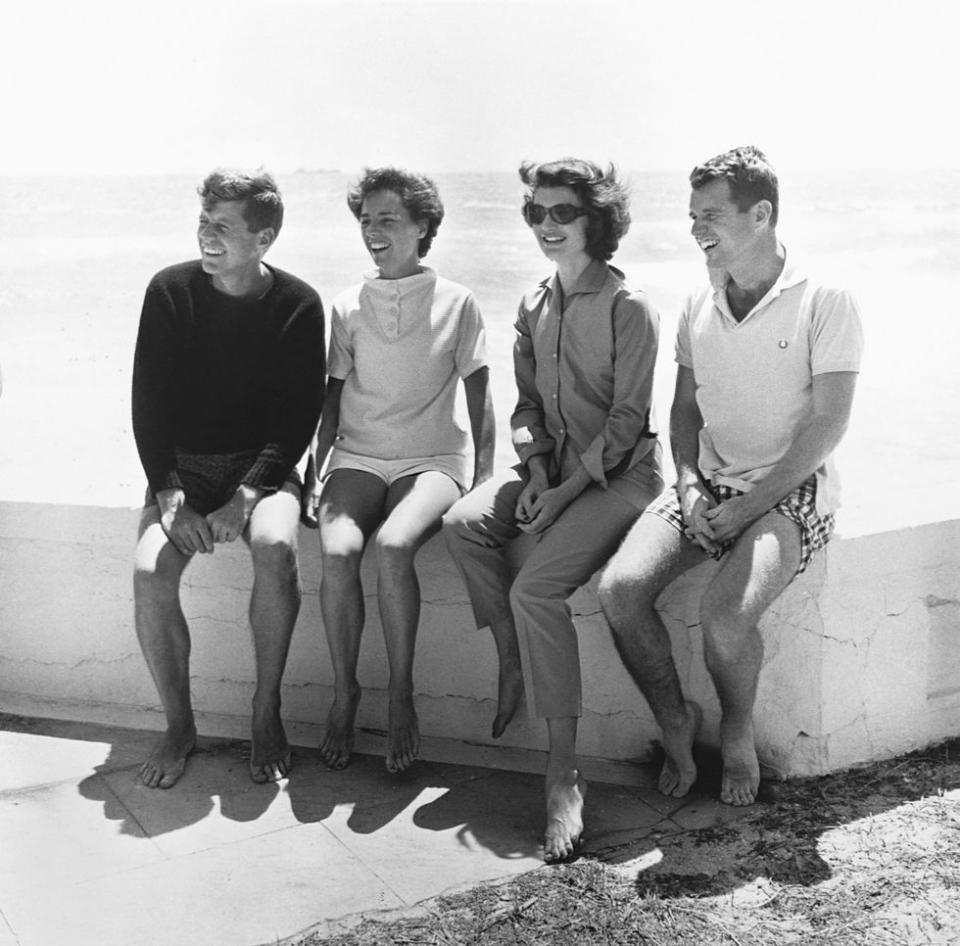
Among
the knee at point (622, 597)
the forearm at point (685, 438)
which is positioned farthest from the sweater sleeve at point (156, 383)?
the forearm at point (685, 438)

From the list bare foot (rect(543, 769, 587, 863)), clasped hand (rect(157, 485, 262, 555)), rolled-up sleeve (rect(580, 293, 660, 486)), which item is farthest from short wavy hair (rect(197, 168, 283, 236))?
bare foot (rect(543, 769, 587, 863))

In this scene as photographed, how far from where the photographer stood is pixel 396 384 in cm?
340

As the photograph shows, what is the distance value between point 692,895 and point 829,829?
1.48 feet

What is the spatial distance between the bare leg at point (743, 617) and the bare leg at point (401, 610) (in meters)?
0.77

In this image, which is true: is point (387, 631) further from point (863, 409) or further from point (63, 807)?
point (863, 409)

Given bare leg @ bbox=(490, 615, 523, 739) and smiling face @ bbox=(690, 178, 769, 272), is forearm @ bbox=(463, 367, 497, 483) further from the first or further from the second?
smiling face @ bbox=(690, 178, 769, 272)

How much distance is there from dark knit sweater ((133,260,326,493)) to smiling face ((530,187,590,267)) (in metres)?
0.66

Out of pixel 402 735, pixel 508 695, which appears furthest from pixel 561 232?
pixel 402 735

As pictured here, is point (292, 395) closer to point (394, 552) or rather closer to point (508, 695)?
point (394, 552)

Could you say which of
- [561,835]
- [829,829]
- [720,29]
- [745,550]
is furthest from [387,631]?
[720,29]

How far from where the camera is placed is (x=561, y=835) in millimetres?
2721

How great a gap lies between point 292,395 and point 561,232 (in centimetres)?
86

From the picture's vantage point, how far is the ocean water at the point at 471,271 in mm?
15359

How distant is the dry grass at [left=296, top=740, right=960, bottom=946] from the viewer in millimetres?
2383
